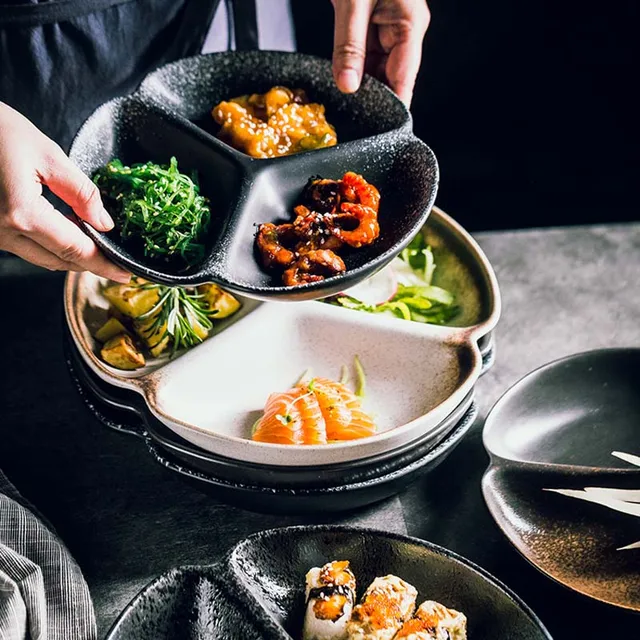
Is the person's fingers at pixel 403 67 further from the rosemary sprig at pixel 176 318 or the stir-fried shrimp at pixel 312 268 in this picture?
the rosemary sprig at pixel 176 318

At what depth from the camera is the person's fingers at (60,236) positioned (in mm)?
1532

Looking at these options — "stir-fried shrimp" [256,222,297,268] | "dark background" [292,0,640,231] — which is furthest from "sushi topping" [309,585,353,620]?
"dark background" [292,0,640,231]

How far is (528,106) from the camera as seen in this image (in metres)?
3.41

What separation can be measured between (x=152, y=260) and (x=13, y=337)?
2.06ft

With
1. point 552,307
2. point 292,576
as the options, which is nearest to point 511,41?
point 552,307

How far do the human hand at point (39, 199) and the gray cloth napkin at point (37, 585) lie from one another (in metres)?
0.48

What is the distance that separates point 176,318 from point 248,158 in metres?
0.38

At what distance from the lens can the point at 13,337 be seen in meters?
2.16

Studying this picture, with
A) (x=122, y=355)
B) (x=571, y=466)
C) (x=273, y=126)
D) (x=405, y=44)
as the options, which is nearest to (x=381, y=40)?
(x=405, y=44)

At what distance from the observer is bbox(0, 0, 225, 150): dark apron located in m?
2.03

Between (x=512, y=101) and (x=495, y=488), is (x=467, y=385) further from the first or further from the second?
(x=512, y=101)

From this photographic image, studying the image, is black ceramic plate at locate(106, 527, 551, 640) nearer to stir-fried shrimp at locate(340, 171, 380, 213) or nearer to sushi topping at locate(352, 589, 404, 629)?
sushi topping at locate(352, 589, 404, 629)

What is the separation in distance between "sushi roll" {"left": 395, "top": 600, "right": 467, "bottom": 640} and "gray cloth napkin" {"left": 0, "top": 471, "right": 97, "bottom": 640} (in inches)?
20.9

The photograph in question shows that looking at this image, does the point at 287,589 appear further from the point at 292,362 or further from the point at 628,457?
the point at 628,457
